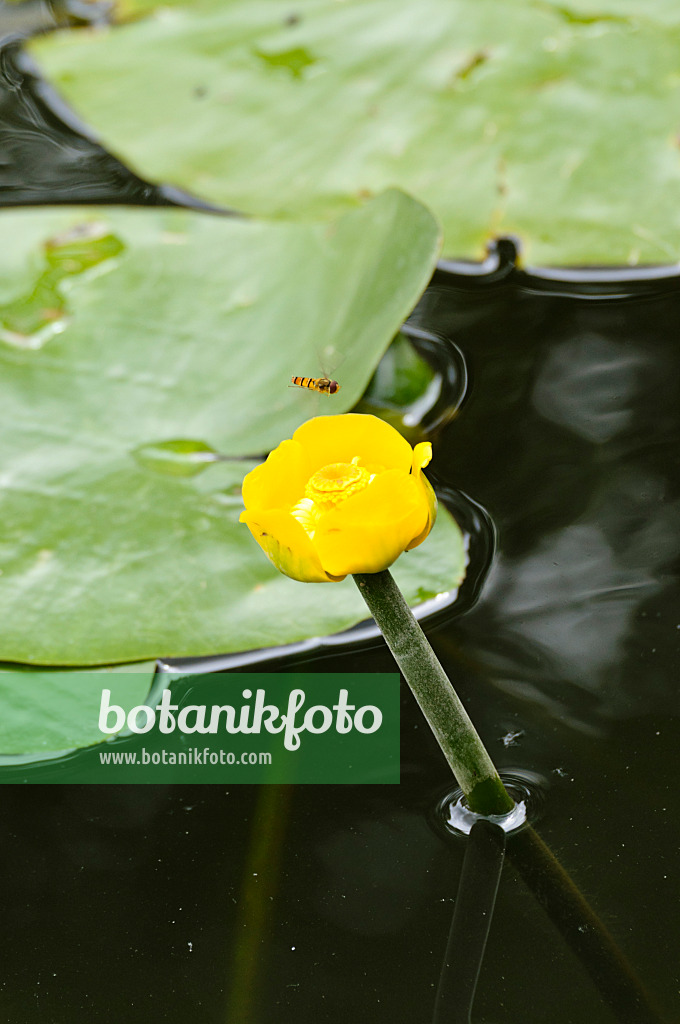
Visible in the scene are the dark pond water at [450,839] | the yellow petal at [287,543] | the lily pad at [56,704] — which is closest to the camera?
the yellow petal at [287,543]

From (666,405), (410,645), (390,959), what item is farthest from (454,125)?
(390,959)

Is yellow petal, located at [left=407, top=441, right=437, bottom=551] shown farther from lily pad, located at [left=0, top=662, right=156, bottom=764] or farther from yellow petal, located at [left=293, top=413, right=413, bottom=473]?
lily pad, located at [left=0, top=662, right=156, bottom=764]

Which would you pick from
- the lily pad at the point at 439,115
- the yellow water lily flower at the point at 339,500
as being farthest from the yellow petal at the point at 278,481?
the lily pad at the point at 439,115

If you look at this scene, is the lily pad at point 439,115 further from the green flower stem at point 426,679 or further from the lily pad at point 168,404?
the green flower stem at point 426,679

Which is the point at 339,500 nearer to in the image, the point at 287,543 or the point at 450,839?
the point at 287,543

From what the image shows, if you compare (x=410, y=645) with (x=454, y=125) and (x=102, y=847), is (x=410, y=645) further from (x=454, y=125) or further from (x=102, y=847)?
(x=454, y=125)

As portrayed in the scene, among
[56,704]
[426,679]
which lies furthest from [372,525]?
[56,704]

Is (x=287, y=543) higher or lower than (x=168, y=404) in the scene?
higher
